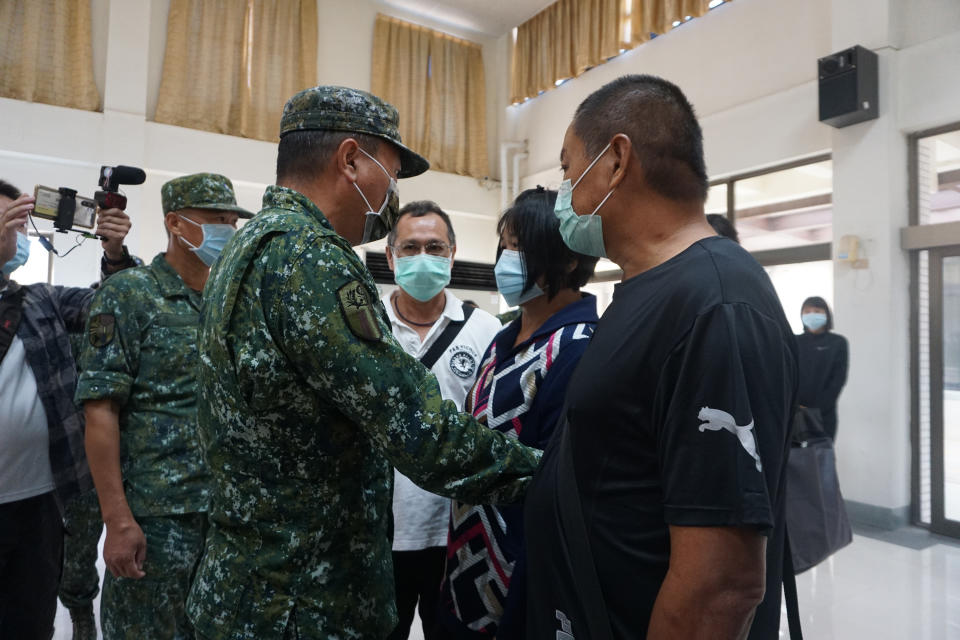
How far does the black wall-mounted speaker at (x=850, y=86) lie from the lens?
4270 millimetres

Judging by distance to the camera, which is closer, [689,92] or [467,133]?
[689,92]

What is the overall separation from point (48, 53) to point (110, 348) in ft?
19.4

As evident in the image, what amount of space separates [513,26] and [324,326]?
8.25 meters

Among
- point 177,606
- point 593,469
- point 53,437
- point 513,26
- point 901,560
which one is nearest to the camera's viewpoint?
point 593,469

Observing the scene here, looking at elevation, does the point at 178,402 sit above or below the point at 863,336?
below

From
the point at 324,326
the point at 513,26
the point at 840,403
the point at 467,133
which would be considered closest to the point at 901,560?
the point at 840,403

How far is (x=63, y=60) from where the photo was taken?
5.98 m

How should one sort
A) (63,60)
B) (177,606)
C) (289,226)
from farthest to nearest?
(63,60) → (177,606) → (289,226)

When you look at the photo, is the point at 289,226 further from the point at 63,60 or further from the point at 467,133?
the point at 467,133

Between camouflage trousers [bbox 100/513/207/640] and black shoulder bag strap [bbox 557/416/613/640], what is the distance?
117cm

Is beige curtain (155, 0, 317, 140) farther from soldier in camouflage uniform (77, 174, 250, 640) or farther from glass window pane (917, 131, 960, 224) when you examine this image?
glass window pane (917, 131, 960, 224)

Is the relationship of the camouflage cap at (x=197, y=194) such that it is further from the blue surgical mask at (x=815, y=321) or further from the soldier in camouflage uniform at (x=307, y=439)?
the blue surgical mask at (x=815, y=321)

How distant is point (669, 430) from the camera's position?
0.76 metres

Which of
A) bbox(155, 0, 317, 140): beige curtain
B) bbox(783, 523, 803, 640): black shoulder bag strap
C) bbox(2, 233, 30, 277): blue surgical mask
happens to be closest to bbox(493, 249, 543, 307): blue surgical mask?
bbox(783, 523, 803, 640): black shoulder bag strap
